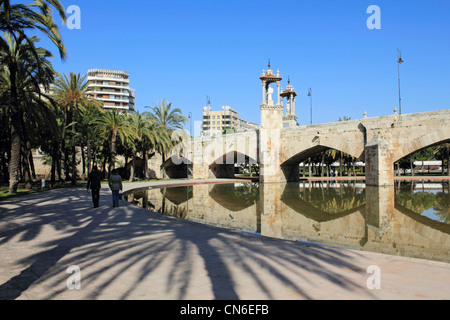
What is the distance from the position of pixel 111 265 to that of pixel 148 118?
1298 inches

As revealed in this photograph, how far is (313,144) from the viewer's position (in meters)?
27.9

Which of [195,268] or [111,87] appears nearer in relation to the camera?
[195,268]

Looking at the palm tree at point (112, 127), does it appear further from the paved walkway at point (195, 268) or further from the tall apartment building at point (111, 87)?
the tall apartment building at point (111, 87)

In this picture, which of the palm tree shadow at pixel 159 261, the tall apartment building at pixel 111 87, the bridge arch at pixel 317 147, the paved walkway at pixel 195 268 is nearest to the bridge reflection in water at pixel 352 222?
the paved walkway at pixel 195 268

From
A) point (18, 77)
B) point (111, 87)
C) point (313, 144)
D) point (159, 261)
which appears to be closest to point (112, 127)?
point (18, 77)

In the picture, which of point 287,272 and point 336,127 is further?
point 336,127

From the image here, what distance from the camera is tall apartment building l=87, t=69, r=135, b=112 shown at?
7950 cm

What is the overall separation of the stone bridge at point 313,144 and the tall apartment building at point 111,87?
4336 cm

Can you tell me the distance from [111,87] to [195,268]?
83.1 metres

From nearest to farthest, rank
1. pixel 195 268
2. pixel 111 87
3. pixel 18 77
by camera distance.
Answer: pixel 195 268, pixel 18 77, pixel 111 87

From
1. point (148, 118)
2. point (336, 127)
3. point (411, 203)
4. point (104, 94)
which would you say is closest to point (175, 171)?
→ point (148, 118)

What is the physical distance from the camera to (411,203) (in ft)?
45.7

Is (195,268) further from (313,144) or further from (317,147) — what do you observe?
(317,147)
